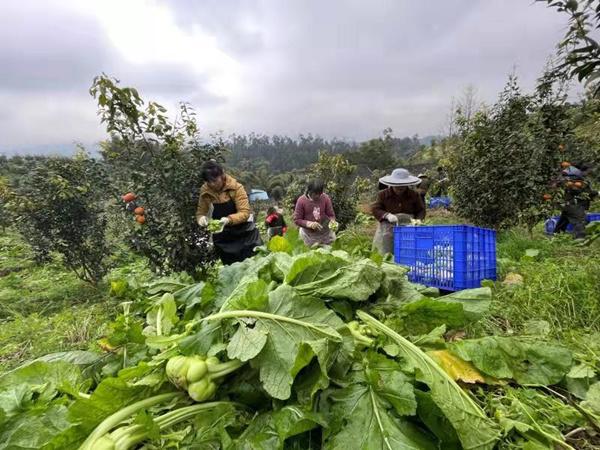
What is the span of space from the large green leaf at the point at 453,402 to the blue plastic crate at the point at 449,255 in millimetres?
1781

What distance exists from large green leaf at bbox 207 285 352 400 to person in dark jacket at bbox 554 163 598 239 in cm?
671

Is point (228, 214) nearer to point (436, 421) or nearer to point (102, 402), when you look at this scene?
point (102, 402)

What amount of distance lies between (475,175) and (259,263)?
5.62 metres

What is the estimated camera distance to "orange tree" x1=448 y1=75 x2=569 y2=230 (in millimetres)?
6016

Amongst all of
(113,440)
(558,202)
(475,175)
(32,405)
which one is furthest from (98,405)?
(558,202)

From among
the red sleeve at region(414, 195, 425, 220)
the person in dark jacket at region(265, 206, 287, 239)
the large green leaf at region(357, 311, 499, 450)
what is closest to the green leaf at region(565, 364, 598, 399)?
the large green leaf at region(357, 311, 499, 450)

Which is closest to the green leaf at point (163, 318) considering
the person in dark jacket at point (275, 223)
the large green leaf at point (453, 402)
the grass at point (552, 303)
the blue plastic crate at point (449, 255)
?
the large green leaf at point (453, 402)

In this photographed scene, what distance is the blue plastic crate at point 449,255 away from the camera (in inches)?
116

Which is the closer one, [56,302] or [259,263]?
[259,263]

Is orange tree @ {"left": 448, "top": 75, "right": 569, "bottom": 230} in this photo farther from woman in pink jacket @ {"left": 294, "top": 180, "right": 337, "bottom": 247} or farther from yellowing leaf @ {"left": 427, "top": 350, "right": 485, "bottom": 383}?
yellowing leaf @ {"left": 427, "top": 350, "right": 485, "bottom": 383}

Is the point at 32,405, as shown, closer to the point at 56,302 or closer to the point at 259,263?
the point at 259,263

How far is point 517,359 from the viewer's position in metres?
1.45

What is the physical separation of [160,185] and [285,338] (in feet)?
9.95

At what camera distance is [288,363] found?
1215 millimetres
